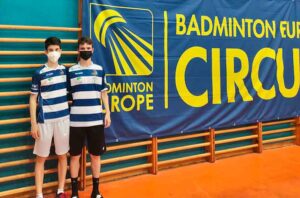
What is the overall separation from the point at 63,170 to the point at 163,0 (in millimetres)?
2083

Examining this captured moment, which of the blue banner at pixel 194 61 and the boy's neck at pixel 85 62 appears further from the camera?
the blue banner at pixel 194 61

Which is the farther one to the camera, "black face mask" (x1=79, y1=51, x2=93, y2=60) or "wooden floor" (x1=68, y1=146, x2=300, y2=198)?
"wooden floor" (x1=68, y1=146, x2=300, y2=198)

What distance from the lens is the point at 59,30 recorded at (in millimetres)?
3264

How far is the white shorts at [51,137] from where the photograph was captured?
116 inches

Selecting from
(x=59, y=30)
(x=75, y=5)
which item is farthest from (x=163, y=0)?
(x=59, y=30)

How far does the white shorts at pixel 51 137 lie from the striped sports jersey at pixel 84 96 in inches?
3.6

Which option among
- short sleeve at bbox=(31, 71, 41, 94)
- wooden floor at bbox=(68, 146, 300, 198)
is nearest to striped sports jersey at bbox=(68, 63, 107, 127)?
short sleeve at bbox=(31, 71, 41, 94)

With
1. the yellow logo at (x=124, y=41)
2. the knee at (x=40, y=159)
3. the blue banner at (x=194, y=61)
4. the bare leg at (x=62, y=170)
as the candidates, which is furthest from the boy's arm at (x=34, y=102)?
the yellow logo at (x=124, y=41)

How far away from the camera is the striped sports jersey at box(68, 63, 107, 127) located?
302cm

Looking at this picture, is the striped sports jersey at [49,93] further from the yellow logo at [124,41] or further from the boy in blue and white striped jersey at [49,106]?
the yellow logo at [124,41]

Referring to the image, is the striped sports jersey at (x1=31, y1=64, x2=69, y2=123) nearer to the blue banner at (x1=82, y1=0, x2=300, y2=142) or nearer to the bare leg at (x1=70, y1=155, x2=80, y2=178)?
the bare leg at (x1=70, y1=155, x2=80, y2=178)

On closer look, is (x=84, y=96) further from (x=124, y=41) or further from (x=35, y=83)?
(x=124, y=41)

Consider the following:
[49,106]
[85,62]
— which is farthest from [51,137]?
[85,62]

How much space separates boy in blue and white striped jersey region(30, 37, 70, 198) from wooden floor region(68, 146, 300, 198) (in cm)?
65
